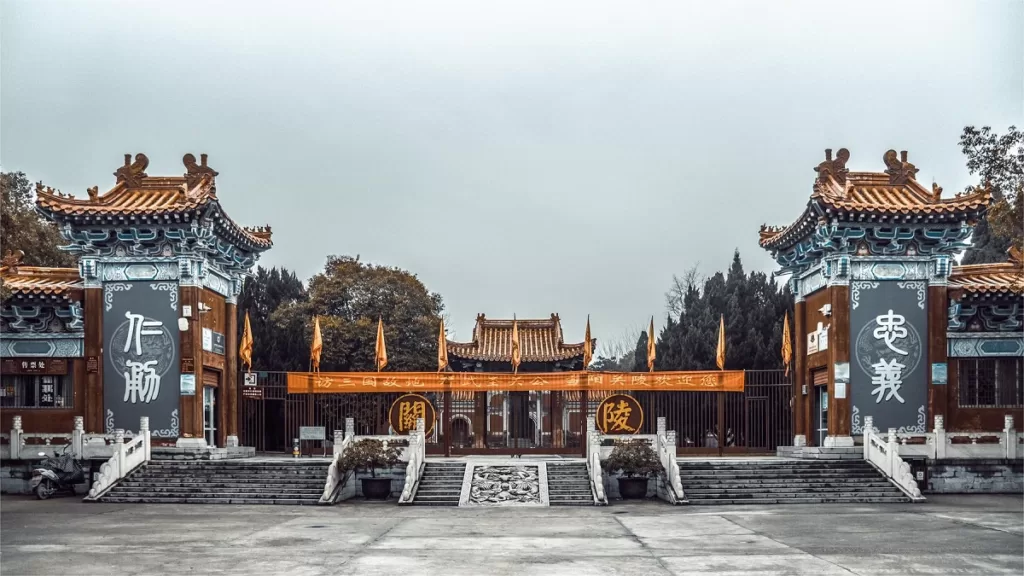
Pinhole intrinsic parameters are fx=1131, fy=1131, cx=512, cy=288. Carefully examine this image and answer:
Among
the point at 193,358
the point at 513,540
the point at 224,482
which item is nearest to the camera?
the point at 513,540

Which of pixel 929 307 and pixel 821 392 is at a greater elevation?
pixel 929 307

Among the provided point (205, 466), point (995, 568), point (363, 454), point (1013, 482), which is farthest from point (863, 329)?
point (205, 466)

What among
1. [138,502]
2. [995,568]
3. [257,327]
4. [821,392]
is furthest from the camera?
[257,327]

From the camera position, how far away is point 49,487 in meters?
22.5

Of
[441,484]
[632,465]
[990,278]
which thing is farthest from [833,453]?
[441,484]

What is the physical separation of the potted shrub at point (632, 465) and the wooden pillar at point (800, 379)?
18.3 ft

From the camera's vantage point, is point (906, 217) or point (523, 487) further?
point (906, 217)

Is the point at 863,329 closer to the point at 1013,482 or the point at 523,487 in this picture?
the point at 1013,482

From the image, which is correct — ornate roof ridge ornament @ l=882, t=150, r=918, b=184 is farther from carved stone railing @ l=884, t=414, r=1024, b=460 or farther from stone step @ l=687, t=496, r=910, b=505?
stone step @ l=687, t=496, r=910, b=505

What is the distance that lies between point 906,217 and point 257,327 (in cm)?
2314

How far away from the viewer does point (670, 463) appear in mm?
21984

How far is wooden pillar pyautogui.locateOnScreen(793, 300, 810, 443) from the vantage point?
26.5 meters

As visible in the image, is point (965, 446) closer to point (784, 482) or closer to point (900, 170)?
point (784, 482)

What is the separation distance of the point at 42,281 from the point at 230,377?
4.84 meters
